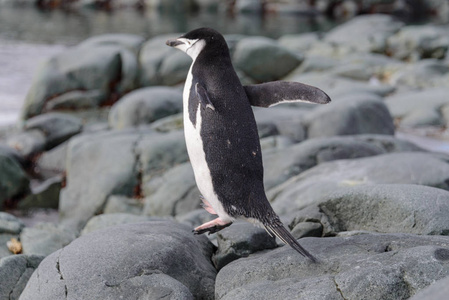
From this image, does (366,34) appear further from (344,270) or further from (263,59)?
(344,270)

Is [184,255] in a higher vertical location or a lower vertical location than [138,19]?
higher

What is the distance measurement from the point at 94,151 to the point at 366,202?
4.77 m

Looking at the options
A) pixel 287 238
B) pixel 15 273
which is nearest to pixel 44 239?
pixel 15 273

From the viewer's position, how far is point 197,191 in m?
6.30

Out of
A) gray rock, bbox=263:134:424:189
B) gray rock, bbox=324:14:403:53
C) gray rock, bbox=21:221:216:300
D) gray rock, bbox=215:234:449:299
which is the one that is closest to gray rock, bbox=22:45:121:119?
gray rock, bbox=263:134:424:189

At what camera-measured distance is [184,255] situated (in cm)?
333

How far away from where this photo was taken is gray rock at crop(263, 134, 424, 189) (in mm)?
5984

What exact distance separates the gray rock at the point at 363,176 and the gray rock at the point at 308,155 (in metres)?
0.48

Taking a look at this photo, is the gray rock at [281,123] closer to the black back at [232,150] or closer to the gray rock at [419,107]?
the gray rock at [419,107]

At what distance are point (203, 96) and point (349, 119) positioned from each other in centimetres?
509

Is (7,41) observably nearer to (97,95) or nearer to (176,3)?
(97,95)

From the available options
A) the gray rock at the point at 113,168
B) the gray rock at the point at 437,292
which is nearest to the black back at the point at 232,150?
the gray rock at the point at 437,292

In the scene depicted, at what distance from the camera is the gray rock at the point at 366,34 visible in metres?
17.2

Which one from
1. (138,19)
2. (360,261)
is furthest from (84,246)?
(138,19)
